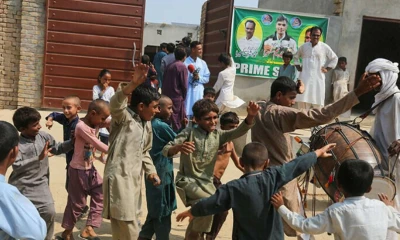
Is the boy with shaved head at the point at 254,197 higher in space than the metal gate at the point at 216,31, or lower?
lower

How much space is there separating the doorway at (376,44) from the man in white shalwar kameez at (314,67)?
18.4 feet

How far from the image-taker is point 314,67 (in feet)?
31.7

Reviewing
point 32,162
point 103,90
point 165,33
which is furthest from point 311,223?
point 165,33

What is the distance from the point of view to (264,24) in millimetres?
11383

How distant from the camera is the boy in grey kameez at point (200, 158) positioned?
382 cm

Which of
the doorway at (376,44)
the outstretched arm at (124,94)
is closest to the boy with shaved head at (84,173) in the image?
the outstretched arm at (124,94)

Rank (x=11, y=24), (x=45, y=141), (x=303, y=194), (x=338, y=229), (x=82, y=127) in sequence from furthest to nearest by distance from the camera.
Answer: (x=11, y=24) → (x=303, y=194) → (x=82, y=127) → (x=45, y=141) → (x=338, y=229)

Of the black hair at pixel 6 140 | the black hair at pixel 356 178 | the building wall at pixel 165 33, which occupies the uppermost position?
the building wall at pixel 165 33

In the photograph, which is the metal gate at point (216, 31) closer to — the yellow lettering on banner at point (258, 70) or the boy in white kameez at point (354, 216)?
the yellow lettering on banner at point (258, 70)

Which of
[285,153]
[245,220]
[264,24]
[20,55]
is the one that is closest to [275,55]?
[264,24]

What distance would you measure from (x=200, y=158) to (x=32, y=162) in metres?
1.24

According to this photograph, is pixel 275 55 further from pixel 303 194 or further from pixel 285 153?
pixel 285 153

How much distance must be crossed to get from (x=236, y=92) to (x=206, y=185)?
7832mm

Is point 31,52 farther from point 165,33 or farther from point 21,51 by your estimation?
point 165,33
